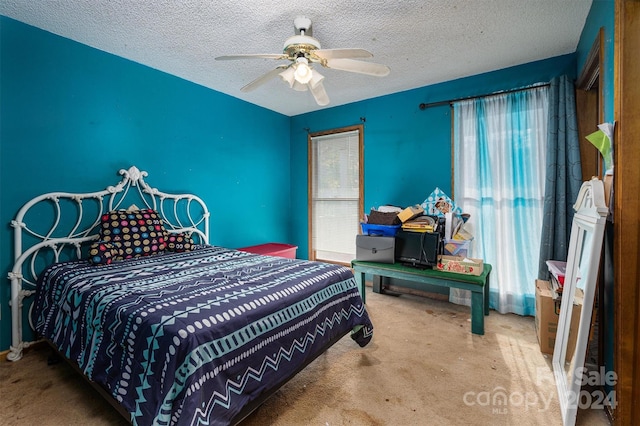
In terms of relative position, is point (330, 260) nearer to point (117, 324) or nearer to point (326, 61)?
point (326, 61)

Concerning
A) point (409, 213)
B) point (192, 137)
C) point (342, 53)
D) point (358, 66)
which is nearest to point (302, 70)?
point (342, 53)

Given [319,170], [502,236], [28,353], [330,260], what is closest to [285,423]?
[28,353]

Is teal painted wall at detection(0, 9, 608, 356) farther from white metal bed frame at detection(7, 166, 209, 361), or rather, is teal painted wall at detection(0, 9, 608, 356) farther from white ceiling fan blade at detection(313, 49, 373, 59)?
white ceiling fan blade at detection(313, 49, 373, 59)

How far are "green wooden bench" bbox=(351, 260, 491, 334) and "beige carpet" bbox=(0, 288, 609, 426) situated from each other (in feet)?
0.66

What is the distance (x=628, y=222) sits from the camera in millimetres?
1353

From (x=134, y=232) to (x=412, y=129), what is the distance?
3098 mm

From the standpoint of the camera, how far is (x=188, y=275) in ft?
6.21

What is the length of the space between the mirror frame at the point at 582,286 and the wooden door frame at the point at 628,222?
0.29ft

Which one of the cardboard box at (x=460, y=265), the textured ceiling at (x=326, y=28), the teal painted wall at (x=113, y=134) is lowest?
the cardboard box at (x=460, y=265)

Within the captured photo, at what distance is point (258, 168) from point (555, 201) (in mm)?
3319

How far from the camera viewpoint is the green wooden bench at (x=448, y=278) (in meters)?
2.45

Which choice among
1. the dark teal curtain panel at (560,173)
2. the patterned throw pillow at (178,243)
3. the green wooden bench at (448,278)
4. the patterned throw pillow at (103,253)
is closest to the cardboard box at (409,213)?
the green wooden bench at (448,278)

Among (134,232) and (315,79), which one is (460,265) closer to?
(315,79)

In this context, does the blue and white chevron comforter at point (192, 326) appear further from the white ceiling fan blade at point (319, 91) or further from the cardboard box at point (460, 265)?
the white ceiling fan blade at point (319, 91)
